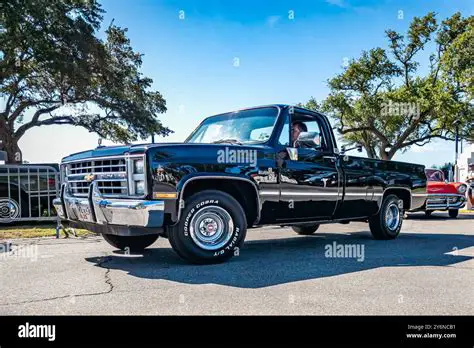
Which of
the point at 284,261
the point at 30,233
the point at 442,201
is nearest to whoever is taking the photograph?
the point at 284,261

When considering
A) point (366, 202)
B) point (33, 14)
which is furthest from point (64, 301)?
point (33, 14)

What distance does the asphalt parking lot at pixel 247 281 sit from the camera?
3.86 meters

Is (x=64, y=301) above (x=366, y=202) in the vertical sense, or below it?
below

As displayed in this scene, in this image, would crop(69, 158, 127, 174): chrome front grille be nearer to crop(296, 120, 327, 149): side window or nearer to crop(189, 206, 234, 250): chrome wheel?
crop(189, 206, 234, 250): chrome wheel

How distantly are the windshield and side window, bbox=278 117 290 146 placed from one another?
16 centimetres

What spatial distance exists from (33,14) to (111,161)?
1625cm

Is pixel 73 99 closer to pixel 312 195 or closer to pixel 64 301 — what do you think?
pixel 312 195

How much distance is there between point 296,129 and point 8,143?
20090 millimetres

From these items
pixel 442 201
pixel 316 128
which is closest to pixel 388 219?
pixel 316 128

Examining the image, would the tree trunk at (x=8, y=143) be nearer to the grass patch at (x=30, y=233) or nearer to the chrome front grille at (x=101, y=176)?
the grass patch at (x=30, y=233)

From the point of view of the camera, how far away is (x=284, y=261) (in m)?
6.01

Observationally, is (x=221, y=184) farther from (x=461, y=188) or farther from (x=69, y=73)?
(x=69, y=73)

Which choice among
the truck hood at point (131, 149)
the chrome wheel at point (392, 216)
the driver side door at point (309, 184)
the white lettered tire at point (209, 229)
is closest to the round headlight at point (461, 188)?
the chrome wheel at point (392, 216)
